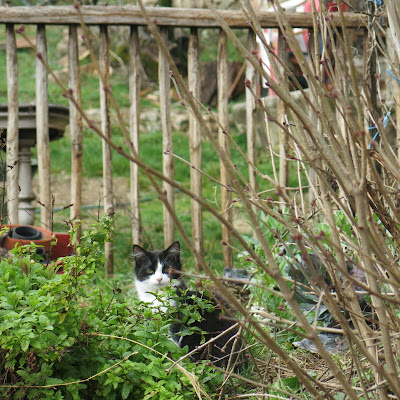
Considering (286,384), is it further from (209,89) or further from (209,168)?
(209,89)

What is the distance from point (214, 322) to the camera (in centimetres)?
312

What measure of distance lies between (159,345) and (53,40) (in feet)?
44.8

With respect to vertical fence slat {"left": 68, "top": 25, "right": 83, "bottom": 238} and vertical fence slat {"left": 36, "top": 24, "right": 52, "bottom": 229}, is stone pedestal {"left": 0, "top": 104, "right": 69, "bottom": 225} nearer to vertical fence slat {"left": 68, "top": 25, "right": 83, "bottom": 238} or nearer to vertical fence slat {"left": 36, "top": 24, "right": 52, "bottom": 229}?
vertical fence slat {"left": 36, "top": 24, "right": 52, "bottom": 229}

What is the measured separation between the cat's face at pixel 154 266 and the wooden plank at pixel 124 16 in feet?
5.92

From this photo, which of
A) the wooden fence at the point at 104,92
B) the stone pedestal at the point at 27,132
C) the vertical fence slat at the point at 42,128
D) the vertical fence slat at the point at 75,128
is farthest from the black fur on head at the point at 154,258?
the stone pedestal at the point at 27,132

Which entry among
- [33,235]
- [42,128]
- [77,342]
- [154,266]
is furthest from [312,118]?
[77,342]

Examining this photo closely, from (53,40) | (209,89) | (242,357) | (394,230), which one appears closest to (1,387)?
(242,357)

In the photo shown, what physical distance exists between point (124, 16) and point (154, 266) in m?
1.98

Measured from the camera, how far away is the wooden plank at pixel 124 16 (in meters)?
4.47

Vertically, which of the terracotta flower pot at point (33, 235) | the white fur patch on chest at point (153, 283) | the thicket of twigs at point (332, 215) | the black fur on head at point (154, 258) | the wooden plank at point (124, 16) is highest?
the wooden plank at point (124, 16)

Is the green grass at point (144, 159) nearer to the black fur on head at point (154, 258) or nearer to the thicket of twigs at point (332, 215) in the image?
the black fur on head at point (154, 258)

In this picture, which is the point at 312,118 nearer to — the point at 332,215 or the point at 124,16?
the point at 124,16

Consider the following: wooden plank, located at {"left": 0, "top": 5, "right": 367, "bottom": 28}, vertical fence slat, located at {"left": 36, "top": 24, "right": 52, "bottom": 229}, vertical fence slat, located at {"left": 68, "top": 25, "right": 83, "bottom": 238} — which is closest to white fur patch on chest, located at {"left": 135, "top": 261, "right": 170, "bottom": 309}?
vertical fence slat, located at {"left": 68, "top": 25, "right": 83, "bottom": 238}

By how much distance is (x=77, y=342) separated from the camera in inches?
94.7
